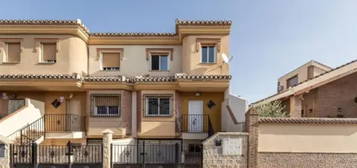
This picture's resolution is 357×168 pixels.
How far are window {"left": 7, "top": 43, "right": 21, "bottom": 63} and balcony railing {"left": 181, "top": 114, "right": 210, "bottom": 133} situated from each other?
1059 cm

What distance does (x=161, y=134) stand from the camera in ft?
48.7

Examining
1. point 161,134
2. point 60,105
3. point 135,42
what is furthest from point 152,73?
point 60,105

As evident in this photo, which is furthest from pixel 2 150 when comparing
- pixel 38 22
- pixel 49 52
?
pixel 38 22

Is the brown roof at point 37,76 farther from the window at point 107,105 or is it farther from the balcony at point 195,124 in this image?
the balcony at point 195,124

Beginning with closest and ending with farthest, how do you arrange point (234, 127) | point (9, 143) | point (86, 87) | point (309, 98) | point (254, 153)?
point (254, 153) → point (9, 143) → point (234, 127) → point (86, 87) → point (309, 98)

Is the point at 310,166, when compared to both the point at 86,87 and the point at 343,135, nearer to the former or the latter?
the point at 343,135

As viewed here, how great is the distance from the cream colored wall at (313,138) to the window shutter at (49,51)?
1240cm

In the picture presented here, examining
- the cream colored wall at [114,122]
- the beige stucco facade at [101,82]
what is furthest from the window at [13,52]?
the cream colored wall at [114,122]

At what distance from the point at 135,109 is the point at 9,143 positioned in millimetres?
6521

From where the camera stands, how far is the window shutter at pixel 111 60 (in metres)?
16.9

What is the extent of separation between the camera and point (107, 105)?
1561 cm

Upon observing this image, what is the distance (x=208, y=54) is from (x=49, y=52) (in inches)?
376

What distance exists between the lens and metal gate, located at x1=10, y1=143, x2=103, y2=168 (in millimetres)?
11141

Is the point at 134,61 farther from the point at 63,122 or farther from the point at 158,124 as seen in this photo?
the point at 63,122
